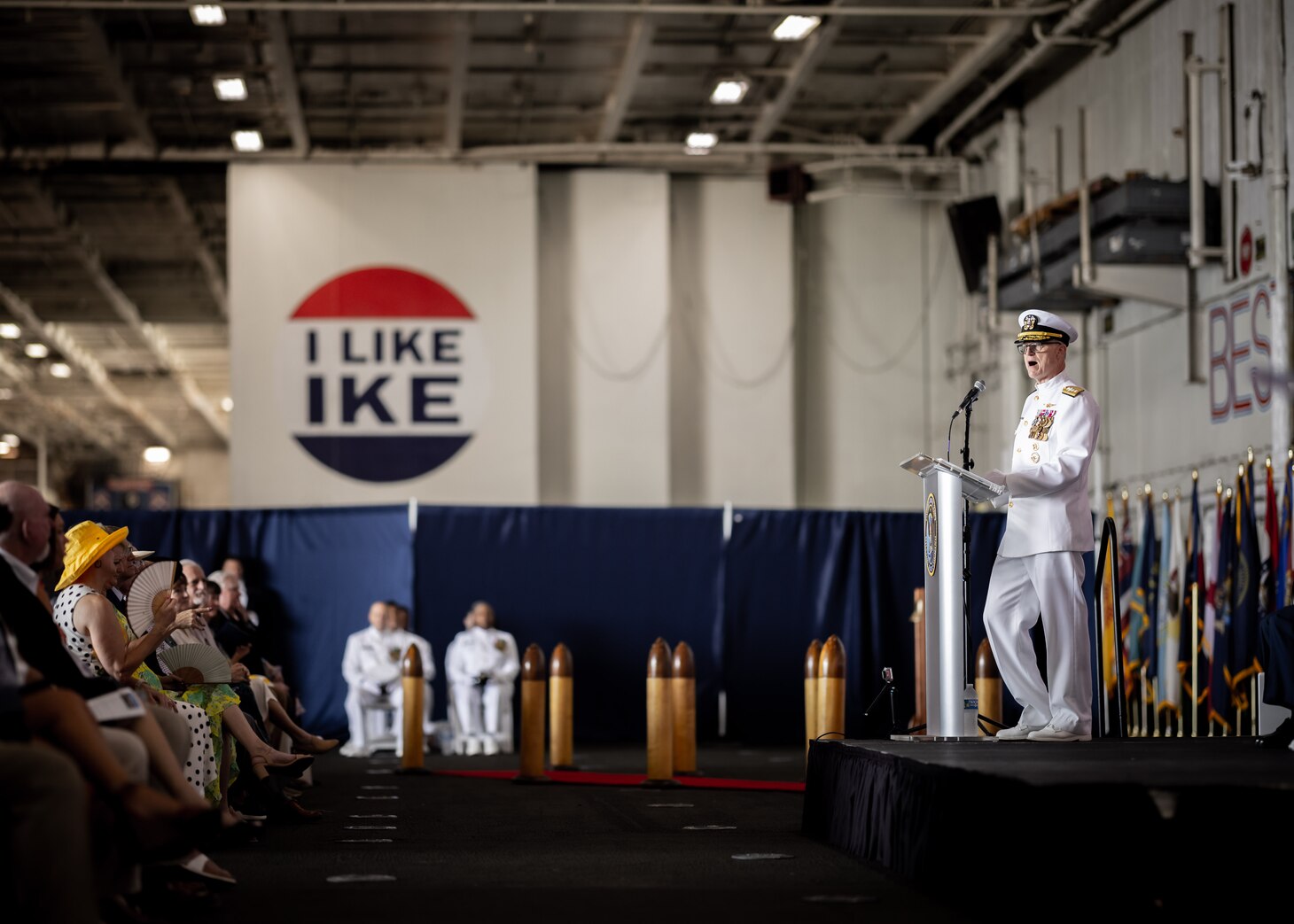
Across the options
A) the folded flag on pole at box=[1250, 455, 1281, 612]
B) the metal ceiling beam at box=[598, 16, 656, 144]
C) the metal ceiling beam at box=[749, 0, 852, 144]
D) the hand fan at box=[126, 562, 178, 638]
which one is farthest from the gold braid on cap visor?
the metal ceiling beam at box=[598, 16, 656, 144]

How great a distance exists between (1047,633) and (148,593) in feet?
11.0

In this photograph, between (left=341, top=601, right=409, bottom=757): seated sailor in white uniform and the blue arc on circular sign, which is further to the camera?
the blue arc on circular sign

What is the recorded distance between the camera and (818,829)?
6.26m

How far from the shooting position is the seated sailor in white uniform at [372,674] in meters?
13.0

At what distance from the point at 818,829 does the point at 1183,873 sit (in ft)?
8.24

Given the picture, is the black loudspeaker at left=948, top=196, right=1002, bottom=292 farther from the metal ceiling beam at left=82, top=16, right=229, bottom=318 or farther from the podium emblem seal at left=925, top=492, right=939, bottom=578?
the podium emblem seal at left=925, top=492, right=939, bottom=578

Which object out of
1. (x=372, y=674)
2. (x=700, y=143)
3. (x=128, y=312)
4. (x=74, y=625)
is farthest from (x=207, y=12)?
(x=128, y=312)

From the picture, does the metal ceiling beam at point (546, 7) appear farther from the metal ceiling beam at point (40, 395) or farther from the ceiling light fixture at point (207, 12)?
the metal ceiling beam at point (40, 395)

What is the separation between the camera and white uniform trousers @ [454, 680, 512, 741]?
43.1ft

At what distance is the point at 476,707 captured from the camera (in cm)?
1315

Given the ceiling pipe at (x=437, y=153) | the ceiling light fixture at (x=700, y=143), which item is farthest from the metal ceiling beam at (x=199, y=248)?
the ceiling light fixture at (x=700, y=143)

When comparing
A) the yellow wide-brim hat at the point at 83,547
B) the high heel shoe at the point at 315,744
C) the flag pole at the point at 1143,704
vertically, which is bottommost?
the flag pole at the point at 1143,704

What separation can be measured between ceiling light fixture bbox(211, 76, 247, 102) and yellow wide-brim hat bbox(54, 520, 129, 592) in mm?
10658

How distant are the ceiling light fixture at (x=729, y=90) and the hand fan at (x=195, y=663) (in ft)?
35.1
